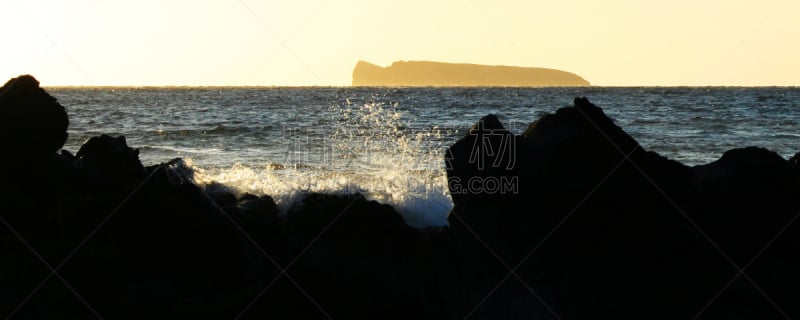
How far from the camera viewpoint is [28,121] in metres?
7.95

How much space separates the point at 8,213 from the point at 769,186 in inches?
233

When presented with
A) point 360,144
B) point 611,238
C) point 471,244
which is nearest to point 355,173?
point 360,144

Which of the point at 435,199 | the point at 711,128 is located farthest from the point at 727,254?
the point at 711,128

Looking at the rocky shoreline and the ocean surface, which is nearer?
the rocky shoreline

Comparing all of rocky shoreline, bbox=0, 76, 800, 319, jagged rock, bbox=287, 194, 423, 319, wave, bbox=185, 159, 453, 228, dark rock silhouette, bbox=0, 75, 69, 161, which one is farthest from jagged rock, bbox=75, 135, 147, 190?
wave, bbox=185, 159, 453, 228

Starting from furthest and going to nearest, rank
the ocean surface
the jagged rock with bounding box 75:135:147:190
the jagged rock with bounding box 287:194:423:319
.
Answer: the ocean surface
the jagged rock with bounding box 75:135:147:190
the jagged rock with bounding box 287:194:423:319

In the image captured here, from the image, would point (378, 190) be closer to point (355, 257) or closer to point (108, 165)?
point (355, 257)

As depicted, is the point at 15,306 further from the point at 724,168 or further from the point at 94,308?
the point at 724,168

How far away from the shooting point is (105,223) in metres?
7.46

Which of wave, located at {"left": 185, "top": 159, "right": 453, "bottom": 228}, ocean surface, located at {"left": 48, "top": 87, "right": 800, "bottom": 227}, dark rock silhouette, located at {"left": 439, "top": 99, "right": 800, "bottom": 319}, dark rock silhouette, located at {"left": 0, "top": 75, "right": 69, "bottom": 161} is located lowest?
ocean surface, located at {"left": 48, "top": 87, "right": 800, "bottom": 227}

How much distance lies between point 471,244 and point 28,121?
385 cm

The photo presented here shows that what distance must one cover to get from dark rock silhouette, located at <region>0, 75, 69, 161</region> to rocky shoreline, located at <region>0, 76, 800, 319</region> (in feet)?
0.05

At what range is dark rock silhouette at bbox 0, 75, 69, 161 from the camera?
7.93 metres

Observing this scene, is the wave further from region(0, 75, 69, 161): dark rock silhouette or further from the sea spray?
region(0, 75, 69, 161): dark rock silhouette
